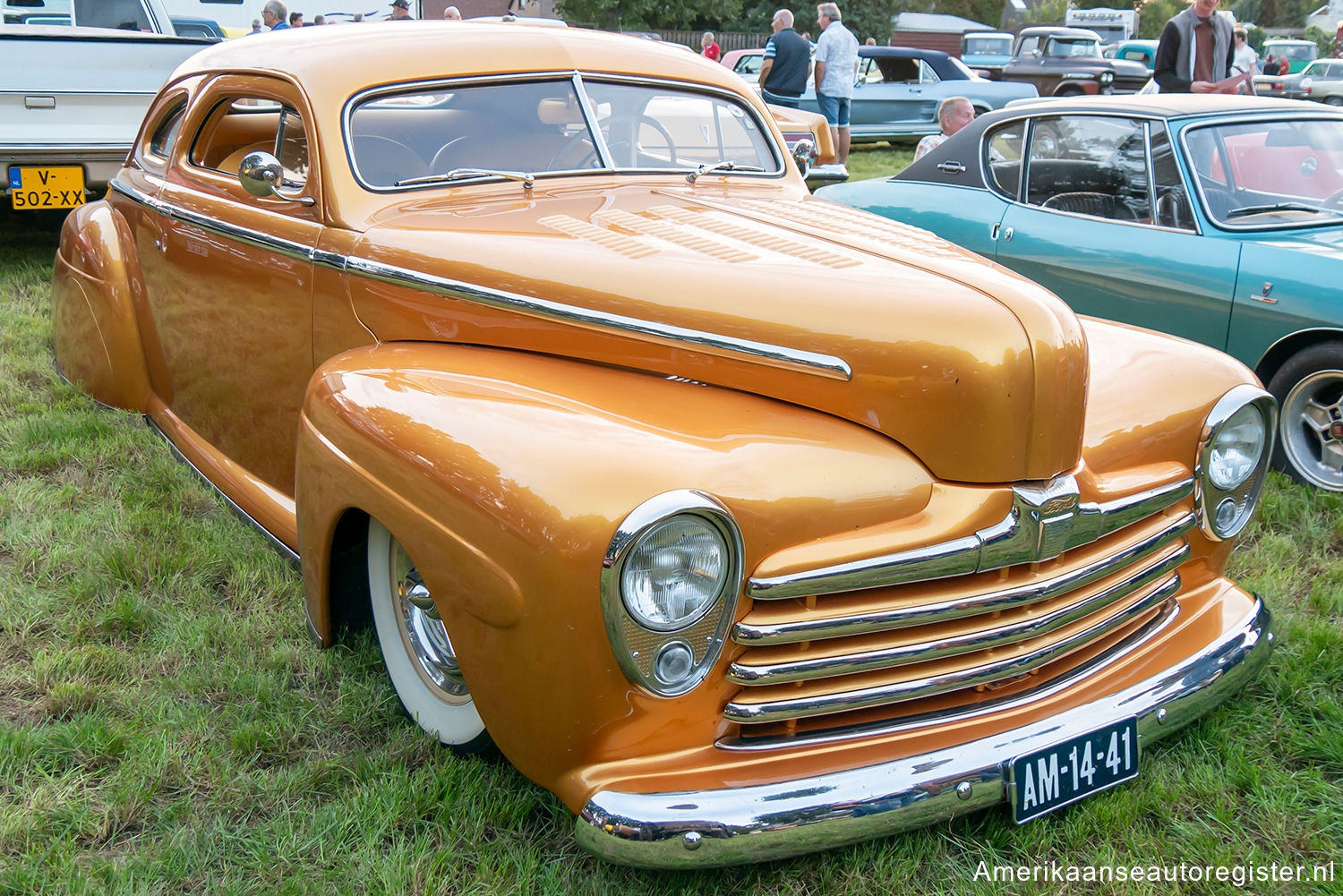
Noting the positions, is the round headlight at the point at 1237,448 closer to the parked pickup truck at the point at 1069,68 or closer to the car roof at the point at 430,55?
the car roof at the point at 430,55

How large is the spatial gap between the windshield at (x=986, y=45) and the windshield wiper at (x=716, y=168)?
24.0m

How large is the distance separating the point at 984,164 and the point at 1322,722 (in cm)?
332

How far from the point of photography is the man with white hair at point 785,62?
35.1 feet

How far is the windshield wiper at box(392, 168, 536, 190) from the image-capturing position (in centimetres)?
284

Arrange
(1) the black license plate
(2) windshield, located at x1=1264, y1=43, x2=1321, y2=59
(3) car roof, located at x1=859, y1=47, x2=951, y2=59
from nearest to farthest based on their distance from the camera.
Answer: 1. (1) the black license plate
2. (3) car roof, located at x1=859, y1=47, x2=951, y2=59
3. (2) windshield, located at x1=1264, y1=43, x2=1321, y2=59

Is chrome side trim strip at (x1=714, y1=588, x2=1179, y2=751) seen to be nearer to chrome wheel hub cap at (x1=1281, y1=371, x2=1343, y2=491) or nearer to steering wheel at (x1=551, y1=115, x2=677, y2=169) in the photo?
steering wheel at (x1=551, y1=115, x2=677, y2=169)

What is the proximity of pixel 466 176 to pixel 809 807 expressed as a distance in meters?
1.89

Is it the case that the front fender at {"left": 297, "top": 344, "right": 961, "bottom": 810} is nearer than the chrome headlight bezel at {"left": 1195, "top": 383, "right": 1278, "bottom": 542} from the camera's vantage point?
Yes

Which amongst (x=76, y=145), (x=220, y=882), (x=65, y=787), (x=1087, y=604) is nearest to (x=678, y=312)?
(x=1087, y=604)

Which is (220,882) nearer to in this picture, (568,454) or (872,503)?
(568,454)

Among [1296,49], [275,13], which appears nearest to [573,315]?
[275,13]

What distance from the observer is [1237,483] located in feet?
8.11

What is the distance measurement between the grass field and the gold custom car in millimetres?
169

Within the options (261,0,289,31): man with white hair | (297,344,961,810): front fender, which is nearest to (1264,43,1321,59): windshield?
(261,0,289,31): man with white hair
